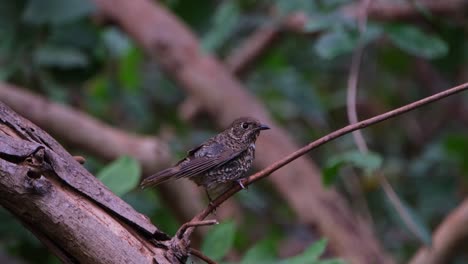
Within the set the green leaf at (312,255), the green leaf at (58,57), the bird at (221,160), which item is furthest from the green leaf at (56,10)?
the green leaf at (312,255)

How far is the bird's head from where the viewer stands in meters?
3.37

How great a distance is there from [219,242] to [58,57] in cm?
213

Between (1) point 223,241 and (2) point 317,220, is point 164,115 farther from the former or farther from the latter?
(1) point 223,241

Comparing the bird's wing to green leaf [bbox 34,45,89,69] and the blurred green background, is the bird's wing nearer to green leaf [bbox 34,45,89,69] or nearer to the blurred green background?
the blurred green background

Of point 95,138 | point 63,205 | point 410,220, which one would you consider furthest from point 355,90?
point 95,138

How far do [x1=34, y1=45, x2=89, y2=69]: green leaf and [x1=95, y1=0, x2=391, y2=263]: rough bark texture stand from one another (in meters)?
0.94

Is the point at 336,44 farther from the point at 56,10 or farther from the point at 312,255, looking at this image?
the point at 56,10

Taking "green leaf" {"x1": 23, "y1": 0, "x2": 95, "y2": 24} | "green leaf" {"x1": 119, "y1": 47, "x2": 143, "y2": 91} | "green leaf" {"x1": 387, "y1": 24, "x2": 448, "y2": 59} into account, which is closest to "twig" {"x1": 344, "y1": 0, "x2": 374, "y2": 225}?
"green leaf" {"x1": 387, "y1": 24, "x2": 448, "y2": 59}

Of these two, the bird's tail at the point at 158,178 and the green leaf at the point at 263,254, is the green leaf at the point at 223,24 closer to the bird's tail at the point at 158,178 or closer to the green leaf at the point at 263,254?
the green leaf at the point at 263,254

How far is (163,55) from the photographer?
18.4 ft

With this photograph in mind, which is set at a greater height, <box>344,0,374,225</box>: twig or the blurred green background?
the blurred green background

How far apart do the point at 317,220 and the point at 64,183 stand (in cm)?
303

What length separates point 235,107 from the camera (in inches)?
210

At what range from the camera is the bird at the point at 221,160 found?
304cm
